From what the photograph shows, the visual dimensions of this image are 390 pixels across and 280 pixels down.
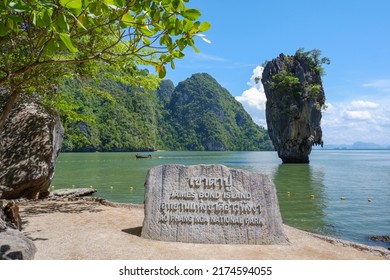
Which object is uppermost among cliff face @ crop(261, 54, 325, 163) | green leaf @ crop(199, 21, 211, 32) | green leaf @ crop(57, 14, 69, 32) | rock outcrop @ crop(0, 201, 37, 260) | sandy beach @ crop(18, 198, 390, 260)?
cliff face @ crop(261, 54, 325, 163)

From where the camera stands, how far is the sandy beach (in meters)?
6.00

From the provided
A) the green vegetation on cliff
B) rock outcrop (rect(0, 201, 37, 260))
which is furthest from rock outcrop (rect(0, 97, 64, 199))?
the green vegetation on cliff

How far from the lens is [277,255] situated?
21.0 feet

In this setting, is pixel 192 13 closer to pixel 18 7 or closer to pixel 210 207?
pixel 18 7

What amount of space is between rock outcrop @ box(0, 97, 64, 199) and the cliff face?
147ft

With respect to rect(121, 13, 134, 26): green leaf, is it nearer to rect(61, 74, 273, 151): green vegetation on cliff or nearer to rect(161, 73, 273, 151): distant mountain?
rect(61, 74, 273, 151): green vegetation on cliff

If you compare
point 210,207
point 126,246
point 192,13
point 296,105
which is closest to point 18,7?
point 192,13

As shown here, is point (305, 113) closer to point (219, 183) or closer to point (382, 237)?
point (382, 237)

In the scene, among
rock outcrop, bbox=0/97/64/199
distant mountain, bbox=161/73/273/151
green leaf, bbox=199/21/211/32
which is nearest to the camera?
green leaf, bbox=199/21/211/32

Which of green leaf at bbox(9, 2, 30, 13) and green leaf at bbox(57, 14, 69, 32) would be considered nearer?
green leaf at bbox(9, 2, 30, 13)

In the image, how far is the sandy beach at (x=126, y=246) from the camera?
19.7ft

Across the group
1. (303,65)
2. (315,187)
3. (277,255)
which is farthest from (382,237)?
(303,65)

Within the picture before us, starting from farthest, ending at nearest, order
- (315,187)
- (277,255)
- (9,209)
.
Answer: (315,187), (9,209), (277,255)

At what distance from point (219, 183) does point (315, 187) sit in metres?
18.2
